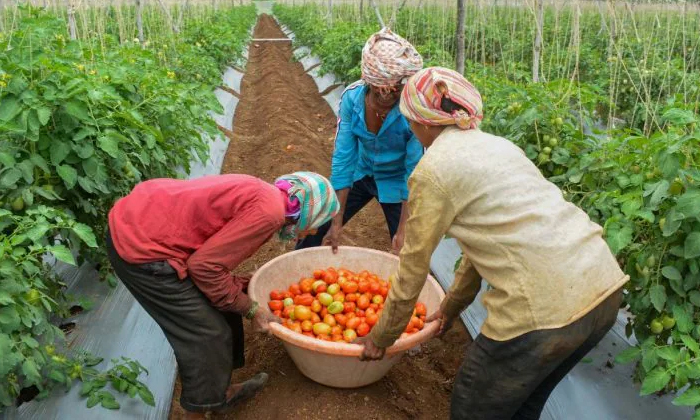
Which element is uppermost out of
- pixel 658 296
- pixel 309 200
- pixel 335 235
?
pixel 309 200

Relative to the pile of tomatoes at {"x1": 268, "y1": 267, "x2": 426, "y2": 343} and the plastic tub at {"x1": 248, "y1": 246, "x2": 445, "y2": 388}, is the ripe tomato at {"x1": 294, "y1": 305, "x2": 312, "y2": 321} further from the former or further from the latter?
the plastic tub at {"x1": 248, "y1": 246, "x2": 445, "y2": 388}

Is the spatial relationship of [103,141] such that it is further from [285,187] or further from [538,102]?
[538,102]

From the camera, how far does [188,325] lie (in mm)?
2201

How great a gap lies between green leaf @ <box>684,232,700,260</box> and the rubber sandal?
186 cm

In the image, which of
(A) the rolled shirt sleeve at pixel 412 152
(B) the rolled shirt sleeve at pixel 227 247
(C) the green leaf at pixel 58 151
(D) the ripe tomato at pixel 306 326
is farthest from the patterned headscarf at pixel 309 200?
(C) the green leaf at pixel 58 151

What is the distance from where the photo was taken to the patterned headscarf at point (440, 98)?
173cm

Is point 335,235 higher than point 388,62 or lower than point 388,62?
lower

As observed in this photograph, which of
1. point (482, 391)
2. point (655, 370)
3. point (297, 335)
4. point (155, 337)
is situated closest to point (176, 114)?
point (155, 337)

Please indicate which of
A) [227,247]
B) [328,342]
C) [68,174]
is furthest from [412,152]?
[68,174]

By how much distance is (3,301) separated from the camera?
174 centimetres

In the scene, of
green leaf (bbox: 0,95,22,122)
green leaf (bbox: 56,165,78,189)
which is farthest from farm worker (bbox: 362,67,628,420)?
green leaf (bbox: 0,95,22,122)

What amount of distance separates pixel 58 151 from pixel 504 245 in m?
1.97

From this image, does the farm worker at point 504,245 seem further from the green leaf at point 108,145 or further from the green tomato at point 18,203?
the green tomato at point 18,203

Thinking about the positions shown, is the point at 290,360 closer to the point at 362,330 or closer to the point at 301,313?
the point at 301,313
